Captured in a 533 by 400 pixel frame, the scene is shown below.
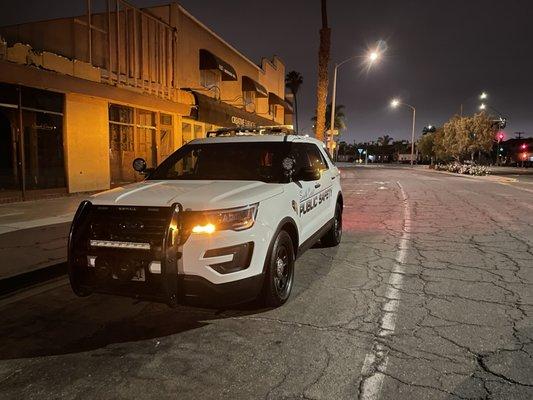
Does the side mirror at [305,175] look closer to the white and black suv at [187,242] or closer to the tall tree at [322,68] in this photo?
the white and black suv at [187,242]

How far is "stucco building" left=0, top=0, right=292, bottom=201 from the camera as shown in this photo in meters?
12.4

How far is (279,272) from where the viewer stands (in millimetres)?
4828

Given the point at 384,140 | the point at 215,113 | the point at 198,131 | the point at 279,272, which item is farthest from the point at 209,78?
the point at 384,140

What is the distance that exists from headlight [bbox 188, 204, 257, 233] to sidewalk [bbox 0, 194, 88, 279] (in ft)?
10.8

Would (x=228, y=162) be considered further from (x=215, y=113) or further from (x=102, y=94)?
(x=215, y=113)

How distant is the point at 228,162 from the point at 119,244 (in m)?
2.11

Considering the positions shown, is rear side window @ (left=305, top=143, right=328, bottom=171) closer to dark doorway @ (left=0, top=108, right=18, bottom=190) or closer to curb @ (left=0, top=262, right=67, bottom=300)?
curb @ (left=0, top=262, right=67, bottom=300)

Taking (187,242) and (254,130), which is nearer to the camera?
(187,242)

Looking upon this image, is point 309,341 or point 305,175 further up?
point 305,175

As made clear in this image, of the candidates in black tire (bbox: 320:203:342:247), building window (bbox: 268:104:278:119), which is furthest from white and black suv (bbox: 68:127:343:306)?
building window (bbox: 268:104:278:119)

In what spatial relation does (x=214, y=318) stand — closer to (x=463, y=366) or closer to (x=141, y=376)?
(x=141, y=376)

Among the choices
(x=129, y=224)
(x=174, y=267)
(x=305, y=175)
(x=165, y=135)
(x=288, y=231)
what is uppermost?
(x=165, y=135)

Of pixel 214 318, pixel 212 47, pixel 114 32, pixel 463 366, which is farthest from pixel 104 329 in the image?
pixel 212 47

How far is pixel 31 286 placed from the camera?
5.78 meters
